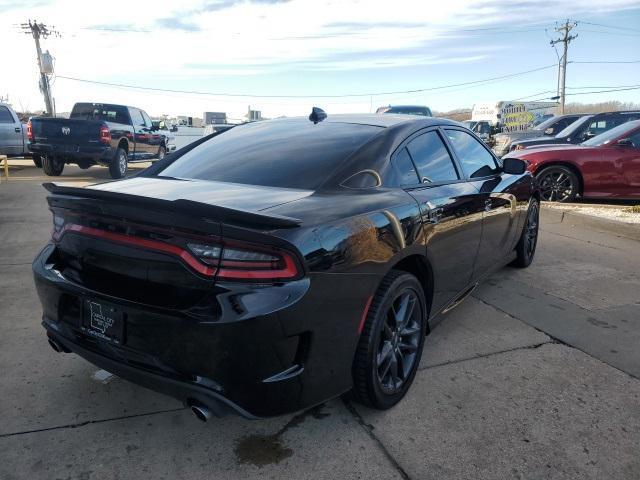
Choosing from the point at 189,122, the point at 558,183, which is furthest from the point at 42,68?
the point at 558,183

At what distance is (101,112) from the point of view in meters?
14.5

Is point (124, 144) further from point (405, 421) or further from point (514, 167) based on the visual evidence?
point (405, 421)

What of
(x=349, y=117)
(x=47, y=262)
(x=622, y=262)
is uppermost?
(x=349, y=117)

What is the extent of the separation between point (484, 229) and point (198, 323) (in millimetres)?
2516

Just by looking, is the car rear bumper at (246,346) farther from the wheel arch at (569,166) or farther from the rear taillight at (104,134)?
the rear taillight at (104,134)

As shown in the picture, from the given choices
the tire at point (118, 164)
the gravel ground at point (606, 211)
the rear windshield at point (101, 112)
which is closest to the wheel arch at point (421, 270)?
the gravel ground at point (606, 211)

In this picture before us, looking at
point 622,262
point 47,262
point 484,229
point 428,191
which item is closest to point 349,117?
point 428,191

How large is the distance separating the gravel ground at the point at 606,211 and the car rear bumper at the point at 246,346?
6.69 m

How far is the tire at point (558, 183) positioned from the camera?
28.7 feet

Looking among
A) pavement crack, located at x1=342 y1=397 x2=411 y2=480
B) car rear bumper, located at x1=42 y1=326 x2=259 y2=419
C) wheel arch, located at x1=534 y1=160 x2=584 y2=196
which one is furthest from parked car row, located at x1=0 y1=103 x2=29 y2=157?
pavement crack, located at x1=342 y1=397 x2=411 y2=480

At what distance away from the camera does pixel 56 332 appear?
2504mm

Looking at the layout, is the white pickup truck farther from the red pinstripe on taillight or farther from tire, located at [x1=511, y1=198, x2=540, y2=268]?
Answer: the red pinstripe on taillight

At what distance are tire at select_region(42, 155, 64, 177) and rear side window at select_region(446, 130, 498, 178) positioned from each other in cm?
1152

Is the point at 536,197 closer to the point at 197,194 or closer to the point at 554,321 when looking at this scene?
the point at 554,321
